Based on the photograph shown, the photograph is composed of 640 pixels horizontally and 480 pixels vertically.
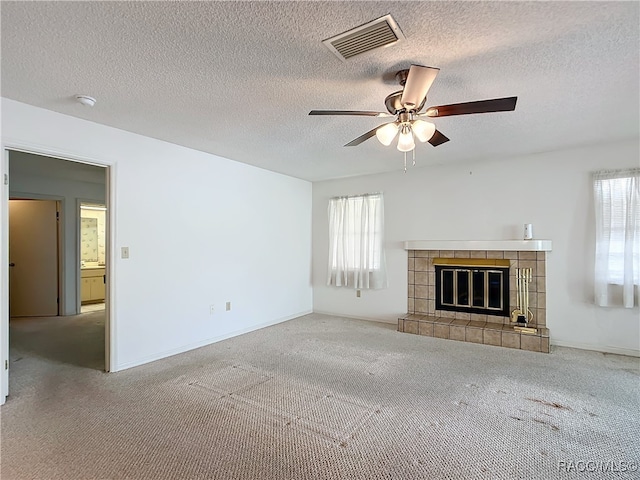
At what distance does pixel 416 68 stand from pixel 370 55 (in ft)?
1.30

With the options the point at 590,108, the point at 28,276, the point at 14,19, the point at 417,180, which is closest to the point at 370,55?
the point at 14,19

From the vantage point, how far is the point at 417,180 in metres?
5.23

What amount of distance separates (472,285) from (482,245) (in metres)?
0.58

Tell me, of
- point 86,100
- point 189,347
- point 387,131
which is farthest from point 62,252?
point 387,131

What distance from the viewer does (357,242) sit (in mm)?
5684

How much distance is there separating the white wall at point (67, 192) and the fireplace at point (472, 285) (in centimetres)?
534

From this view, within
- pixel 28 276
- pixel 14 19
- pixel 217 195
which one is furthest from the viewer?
pixel 28 276

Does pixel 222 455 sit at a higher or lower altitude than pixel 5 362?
lower

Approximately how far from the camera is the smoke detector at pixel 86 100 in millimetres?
2680

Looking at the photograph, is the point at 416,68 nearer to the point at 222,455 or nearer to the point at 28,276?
the point at 222,455

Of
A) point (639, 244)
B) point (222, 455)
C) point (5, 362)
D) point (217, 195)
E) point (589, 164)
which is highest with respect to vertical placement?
point (589, 164)

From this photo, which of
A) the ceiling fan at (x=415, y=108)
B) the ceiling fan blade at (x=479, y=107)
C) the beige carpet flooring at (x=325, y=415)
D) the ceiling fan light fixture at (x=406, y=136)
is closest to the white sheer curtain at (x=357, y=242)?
the beige carpet flooring at (x=325, y=415)

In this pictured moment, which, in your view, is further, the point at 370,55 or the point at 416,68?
the point at 370,55

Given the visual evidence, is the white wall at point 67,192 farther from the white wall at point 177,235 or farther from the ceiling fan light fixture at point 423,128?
the ceiling fan light fixture at point 423,128
